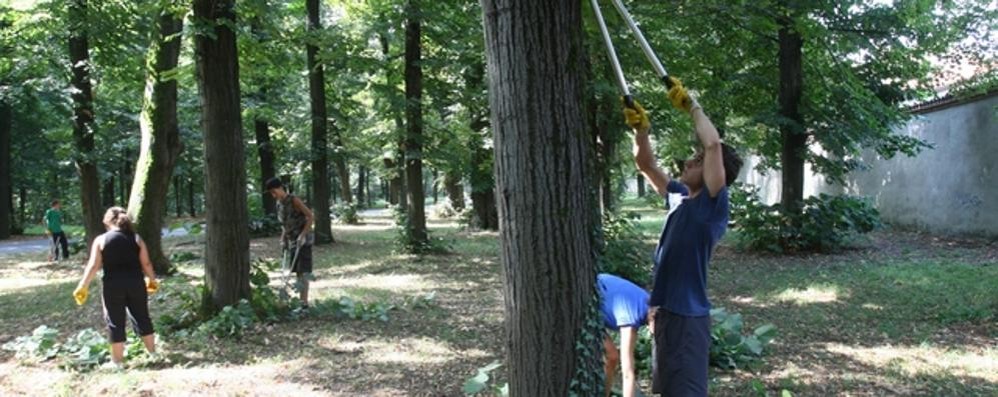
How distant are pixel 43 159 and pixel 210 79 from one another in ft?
90.7

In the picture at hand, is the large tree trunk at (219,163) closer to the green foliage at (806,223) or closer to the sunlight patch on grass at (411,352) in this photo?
the sunlight patch on grass at (411,352)

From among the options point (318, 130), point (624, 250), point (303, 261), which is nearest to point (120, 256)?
point (303, 261)

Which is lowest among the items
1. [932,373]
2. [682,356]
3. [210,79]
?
[932,373]

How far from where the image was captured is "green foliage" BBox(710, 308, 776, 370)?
18.3 ft

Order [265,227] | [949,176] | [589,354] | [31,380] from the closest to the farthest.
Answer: [589,354], [31,380], [949,176], [265,227]

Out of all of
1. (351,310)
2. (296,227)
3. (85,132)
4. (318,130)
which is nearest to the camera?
(351,310)

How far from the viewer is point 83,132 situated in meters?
13.6

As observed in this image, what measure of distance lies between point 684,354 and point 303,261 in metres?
6.13

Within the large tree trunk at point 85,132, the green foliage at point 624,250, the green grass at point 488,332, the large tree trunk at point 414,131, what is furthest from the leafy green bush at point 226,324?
the large tree trunk at point 85,132

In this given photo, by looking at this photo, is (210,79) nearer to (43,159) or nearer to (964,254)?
(964,254)

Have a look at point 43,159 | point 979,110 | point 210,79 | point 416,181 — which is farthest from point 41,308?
point 43,159

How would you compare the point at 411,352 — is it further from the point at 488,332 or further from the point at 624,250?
the point at 624,250

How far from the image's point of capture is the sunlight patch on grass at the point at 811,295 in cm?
884

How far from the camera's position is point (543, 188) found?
288cm
